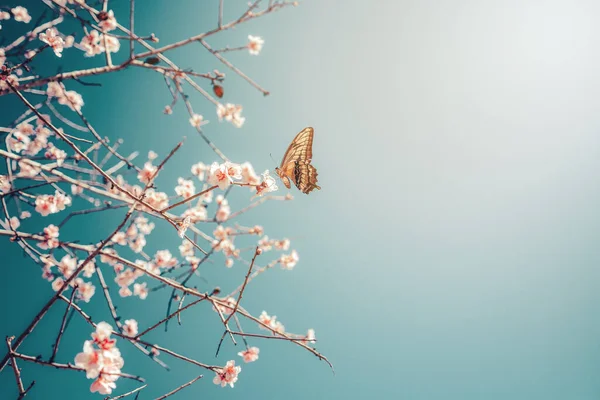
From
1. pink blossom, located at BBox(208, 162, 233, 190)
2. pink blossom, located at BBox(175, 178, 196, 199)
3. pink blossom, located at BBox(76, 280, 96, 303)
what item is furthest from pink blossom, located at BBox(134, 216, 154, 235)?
pink blossom, located at BBox(208, 162, 233, 190)

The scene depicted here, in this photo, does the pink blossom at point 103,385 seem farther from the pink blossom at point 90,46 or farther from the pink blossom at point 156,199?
the pink blossom at point 90,46

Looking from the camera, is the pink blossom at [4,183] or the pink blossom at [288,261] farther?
the pink blossom at [288,261]

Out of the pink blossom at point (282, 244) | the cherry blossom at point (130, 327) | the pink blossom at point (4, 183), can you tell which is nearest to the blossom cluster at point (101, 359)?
the pink blossom at point (4, 183)

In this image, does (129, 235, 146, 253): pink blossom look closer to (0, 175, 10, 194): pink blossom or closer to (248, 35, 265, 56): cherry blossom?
(0, 175, 10, 194): pink blossom

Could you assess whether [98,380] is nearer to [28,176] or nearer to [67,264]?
[28,176]

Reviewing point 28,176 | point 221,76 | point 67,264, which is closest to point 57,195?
point 28,176

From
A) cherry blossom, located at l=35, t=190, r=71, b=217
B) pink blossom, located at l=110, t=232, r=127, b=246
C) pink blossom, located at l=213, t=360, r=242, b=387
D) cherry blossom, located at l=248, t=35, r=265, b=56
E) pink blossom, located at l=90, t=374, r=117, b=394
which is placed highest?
cherry blossom, located at l=248, t=35, r=265, b=56
